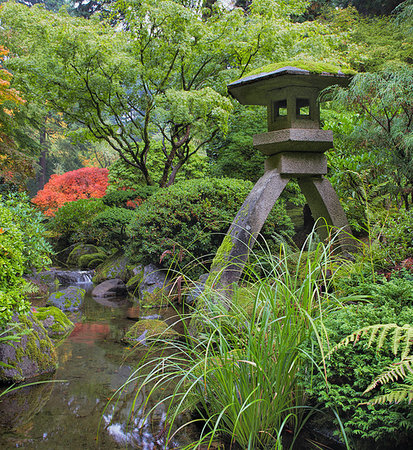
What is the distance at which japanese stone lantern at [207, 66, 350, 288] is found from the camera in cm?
405

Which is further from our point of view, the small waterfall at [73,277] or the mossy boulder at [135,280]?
the small waterfall at [73,277]

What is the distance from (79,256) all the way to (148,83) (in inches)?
209

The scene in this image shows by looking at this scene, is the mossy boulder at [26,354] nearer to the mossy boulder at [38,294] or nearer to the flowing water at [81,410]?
the flowing water at [81,410]

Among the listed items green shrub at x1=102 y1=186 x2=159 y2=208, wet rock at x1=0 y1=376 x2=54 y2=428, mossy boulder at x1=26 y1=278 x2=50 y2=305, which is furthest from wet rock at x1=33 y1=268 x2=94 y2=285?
wet rock at x1=0 y1=376 x2=54 y2=428

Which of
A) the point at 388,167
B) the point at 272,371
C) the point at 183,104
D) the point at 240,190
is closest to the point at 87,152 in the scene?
the point at 183,104

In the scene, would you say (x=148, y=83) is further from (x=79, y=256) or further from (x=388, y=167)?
(x=388, y=167)

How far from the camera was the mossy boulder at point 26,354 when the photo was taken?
3.15m

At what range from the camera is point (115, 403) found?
2.84 metres

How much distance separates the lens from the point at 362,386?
5.58 ft

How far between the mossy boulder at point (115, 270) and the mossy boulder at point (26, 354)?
15.8ft

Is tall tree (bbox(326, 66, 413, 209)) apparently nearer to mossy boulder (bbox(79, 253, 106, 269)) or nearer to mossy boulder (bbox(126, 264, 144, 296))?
mossy boulder (bbox(126, 264, 144, 296))

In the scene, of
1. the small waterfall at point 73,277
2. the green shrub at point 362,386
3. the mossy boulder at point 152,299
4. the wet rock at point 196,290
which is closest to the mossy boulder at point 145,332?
the wet rock at point 196,290

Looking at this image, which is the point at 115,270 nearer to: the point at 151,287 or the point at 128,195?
the point at 128,195

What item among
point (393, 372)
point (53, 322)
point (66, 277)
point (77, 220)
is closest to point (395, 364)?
point (393, 372)
